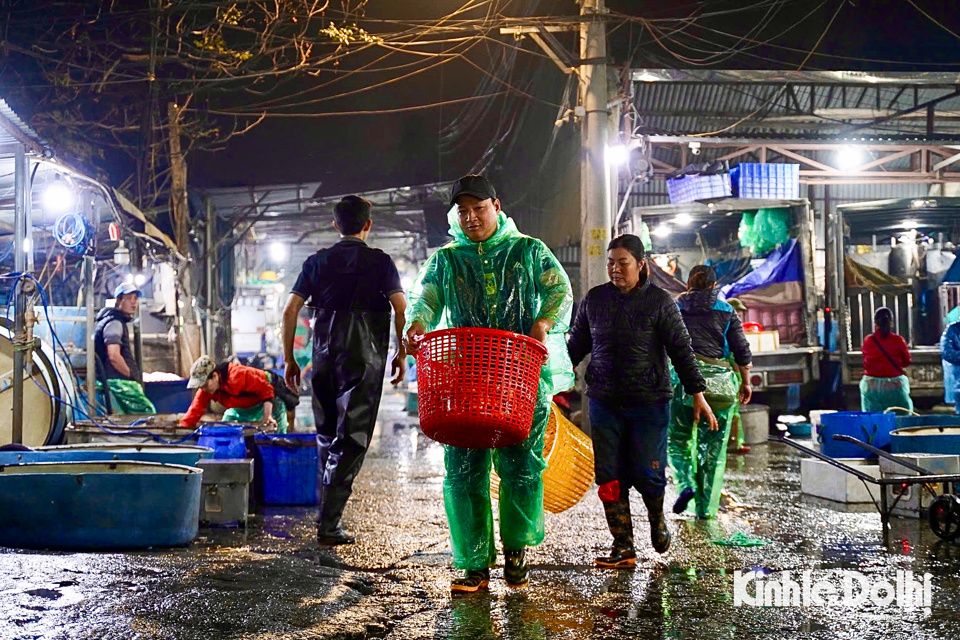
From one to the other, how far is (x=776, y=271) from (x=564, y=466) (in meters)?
11.5

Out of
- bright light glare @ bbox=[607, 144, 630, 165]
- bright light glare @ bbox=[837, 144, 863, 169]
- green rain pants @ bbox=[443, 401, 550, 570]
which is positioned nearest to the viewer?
green rain pants @ bbox=[443, 401, 550, 570]

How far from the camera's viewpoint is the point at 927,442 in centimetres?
808

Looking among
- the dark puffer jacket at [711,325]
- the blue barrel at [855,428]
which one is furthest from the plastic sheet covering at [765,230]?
the dark puffer jacket at [711,325]

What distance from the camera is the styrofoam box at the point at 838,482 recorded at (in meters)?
7.99

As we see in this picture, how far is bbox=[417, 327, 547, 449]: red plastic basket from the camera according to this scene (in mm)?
4273

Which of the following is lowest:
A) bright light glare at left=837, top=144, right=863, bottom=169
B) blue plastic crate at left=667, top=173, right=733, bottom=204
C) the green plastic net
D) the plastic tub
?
the green plastic net

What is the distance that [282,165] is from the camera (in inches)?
971

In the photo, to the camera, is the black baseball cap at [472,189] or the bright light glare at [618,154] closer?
the black baseball cap at [472,189]

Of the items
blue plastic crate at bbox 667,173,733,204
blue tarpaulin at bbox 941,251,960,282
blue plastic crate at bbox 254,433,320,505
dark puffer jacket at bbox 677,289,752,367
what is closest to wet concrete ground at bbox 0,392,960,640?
blue plastic crate at bbox 254,433,320,505

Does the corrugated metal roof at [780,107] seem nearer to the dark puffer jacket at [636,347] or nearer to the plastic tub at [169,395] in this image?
the plastic tub at [169,395]

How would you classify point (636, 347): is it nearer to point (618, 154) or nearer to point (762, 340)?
point (618, 154)

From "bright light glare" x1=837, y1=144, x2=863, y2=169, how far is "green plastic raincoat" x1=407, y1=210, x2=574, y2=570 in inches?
683

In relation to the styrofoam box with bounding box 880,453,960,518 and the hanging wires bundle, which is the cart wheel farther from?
the hanging wires bundle

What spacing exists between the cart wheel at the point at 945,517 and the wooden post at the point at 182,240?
15181 mm
